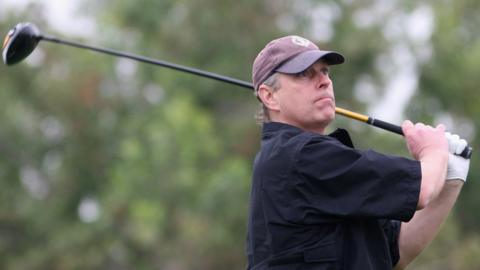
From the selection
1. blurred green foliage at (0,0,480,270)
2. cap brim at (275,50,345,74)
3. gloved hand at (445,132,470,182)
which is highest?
blurred green foliage at (0,0,480,270)

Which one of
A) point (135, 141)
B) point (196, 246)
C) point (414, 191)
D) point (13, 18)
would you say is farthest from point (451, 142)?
point (13, 18)

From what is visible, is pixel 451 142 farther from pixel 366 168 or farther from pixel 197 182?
pixel 197 182

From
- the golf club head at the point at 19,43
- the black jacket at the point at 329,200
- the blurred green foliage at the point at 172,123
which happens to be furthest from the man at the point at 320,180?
the blurred green foliage at the point at 172,123

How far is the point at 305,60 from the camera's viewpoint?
4.97m

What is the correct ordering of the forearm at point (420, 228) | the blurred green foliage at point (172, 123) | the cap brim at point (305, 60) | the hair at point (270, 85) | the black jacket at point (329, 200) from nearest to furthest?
the black jacket at point (329, 200) < the cap brim at point (305, 60) < the hair at point (270, 85) < the forearm at point (420, 228) < the blurred green foliage at point (172, 123)

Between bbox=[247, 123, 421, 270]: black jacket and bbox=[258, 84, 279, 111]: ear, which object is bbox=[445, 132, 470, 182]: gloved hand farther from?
bbox=[258, 84, 279, 111]: ear

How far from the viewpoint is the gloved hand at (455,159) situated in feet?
16.7

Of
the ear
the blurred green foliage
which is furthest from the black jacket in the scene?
the blurred green foliage

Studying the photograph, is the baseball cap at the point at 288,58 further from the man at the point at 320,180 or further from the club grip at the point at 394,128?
the club grip at the point at 394,128

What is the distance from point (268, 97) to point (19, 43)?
2.38 metres

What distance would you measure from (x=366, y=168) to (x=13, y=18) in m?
23.7

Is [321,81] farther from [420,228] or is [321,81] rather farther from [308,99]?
[420,228]

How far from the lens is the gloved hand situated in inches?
200

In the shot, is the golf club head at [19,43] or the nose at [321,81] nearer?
the nose at [321,81]
